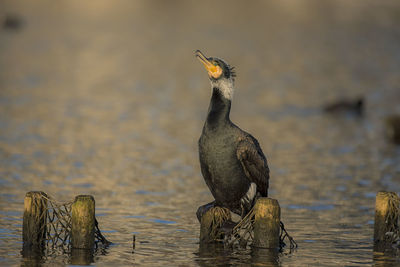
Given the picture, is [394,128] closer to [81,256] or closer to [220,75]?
[220,75]

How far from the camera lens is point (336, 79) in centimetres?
5797

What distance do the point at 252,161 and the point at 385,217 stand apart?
2709mm

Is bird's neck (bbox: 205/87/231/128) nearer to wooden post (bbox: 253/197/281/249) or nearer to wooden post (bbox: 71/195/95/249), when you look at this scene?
wooden post (bbox: 253/197/281/249)

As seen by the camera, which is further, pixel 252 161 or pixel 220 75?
pixel 220 75

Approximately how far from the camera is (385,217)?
15.3 metres

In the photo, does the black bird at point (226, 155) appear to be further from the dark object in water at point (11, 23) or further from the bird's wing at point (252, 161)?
the dark object in water at point (11, 23)

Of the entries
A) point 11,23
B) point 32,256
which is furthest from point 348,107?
Result: point 11,23

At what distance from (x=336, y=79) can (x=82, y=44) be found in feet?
108

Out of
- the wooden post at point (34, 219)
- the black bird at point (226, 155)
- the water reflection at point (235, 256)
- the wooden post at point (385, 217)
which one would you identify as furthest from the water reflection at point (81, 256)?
the wooden post at point (385, 217)

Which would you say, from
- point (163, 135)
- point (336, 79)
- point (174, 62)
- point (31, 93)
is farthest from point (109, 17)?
point (163, 135)

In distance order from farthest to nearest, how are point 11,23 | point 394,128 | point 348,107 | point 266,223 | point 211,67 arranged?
point 11,23 < point 348,107 < point 394,128 < point 211,67 < point 266,223

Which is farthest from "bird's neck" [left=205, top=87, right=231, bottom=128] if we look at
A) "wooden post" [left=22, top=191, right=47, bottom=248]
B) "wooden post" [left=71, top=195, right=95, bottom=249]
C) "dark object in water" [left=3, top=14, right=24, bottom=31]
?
"dark object in water" [left=3, top=14, right=24, bottom=31]

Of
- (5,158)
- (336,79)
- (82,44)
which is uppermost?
(82,44)

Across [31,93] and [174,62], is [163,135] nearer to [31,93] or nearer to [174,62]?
[31,93]
